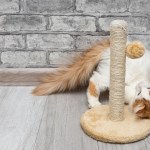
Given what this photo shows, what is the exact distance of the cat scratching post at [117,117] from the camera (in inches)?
39.4

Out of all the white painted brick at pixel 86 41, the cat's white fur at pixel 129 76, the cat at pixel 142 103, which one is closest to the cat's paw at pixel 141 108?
the cat at pixel 142 103

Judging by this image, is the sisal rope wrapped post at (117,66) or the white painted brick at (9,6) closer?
the sisal rope wrapped post at (117,66)

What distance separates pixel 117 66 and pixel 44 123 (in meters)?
0.37

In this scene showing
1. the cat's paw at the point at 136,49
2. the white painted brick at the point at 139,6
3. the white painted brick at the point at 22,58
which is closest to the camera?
the cat's paw at the point at 136,49

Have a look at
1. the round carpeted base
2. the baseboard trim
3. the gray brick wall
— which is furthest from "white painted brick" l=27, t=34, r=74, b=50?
the round carpeted base

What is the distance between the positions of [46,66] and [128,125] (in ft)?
2.11

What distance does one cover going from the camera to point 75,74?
1339 mm

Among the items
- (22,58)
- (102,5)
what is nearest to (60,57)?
(22,58)

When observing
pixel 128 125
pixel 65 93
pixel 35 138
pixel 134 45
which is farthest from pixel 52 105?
pixel 134 45

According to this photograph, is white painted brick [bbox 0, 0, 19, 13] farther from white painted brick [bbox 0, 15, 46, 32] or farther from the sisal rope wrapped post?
the sisal rope wrapped post

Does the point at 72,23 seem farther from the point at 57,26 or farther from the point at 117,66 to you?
the point at 117,66

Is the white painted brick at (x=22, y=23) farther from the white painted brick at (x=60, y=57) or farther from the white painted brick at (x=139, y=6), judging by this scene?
the white painted brick at (x=139, y=6)

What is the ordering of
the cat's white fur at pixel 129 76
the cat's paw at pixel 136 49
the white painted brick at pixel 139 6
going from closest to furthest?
the cat's paw at pixel 136 49 → the cat's white fur at pixel 129 76 → the white painted brick at pixel 139 6

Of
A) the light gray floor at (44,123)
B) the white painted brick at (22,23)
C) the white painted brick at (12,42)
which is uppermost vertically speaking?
the white painted brick at (22,23)
